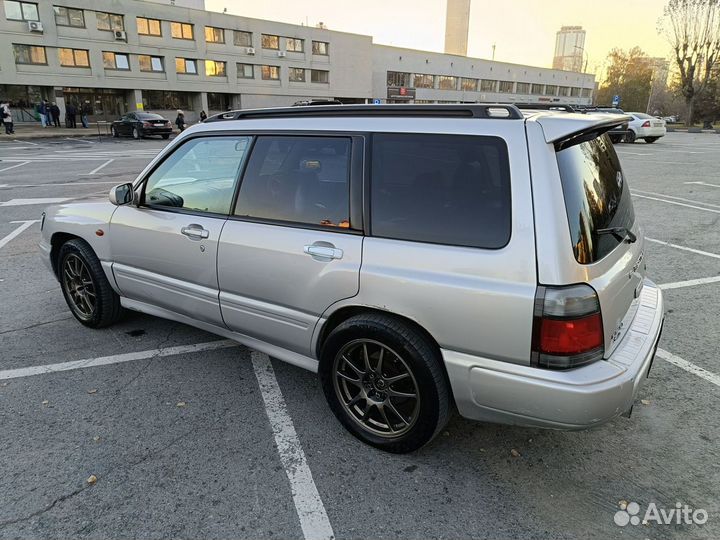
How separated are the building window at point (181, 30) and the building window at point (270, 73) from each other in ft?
26.6

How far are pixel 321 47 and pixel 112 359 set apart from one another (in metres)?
→ 58.9

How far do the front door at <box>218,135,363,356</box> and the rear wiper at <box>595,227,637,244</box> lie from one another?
119cm

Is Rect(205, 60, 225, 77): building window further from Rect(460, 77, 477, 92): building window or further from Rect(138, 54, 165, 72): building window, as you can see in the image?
Rect(460, 77, 477, 92): building window

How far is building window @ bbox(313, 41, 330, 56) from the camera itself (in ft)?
183

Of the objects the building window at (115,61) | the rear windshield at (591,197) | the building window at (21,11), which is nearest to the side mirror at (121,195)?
the rear windshield at (591,197)

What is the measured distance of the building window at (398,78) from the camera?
67.6 meters

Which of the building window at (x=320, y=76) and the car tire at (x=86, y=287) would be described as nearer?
the car tire at (x=86, y=287)

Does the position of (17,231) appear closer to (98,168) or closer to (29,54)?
(98,168)

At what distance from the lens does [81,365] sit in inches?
144

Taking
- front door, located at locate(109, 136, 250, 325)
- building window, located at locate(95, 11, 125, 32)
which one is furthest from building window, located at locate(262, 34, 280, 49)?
front door, located at locate(109, 136, 250, 325)

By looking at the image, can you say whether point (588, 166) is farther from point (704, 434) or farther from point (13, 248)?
point (13, 248)

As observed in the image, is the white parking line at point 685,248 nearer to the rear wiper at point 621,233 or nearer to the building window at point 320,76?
the rear wiper at point 621,233

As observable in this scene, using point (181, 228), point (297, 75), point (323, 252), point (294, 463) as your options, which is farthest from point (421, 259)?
point (297, 75)

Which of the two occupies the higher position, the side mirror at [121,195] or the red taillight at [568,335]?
the side mirror at [121,195]
